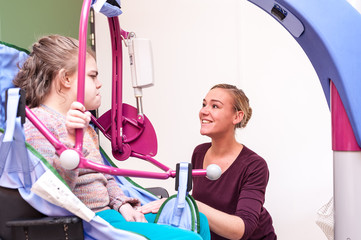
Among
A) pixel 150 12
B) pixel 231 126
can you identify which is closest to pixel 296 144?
pixel 231 126

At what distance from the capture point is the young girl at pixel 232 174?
1.41 meters

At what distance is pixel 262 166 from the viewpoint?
1569 mm

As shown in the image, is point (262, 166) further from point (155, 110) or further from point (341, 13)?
point (155, 110)

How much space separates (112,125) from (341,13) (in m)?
0.69

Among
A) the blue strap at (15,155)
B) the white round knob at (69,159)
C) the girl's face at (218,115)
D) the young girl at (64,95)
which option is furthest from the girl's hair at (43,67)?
the girl's face at (218,115)

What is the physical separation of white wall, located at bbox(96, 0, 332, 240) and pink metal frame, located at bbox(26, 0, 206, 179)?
1.17 metres

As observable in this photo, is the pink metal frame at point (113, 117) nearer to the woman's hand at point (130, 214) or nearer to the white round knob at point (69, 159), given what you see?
the white round knob at point (69, 159)

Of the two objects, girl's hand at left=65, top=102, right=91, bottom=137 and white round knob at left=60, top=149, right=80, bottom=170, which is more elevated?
girl's hand at left=65, top=102, right=91, bottom=137

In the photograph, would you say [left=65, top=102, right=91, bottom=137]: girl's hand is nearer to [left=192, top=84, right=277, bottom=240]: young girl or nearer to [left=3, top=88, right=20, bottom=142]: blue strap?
[left=3, top=88, right=20, bottom=142]: blue strap

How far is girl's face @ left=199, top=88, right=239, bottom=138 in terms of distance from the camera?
5.49ft

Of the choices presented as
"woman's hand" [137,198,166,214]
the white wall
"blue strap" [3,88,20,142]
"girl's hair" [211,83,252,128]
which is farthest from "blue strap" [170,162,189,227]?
the white wall

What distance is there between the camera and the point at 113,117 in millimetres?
1240

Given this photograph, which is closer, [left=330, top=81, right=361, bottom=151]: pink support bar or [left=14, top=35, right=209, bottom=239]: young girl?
[left=330, top=81, right=361, bottom=151]: pink support bar

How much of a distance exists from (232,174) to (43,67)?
0.82 meters
